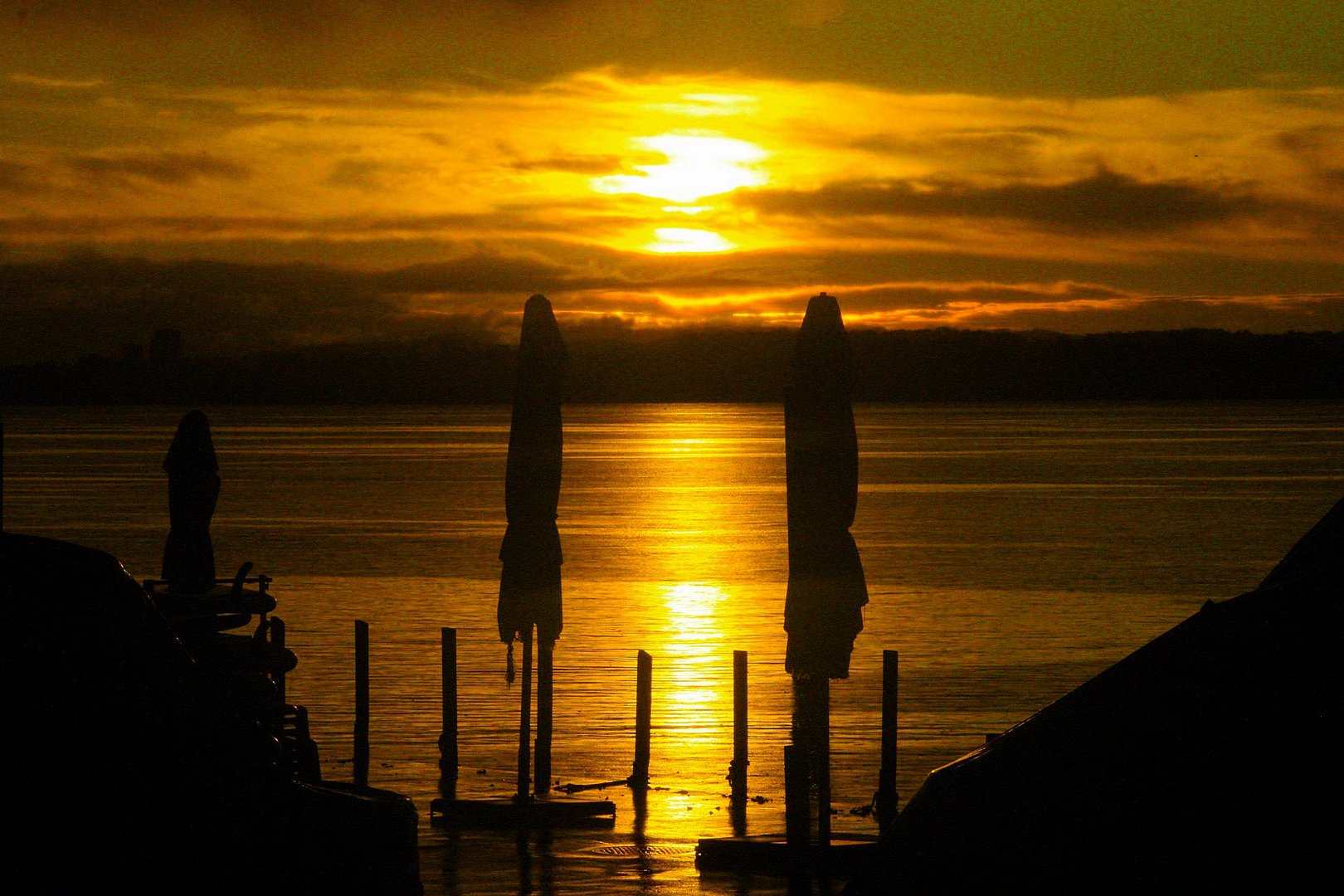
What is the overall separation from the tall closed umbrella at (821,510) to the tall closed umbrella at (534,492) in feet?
9.27

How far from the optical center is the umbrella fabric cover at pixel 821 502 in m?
13.0

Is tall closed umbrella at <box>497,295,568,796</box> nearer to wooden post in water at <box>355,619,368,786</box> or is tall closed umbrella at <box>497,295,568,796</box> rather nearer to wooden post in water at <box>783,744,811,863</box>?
wooden post in water at <box>355,619,368,786</box>

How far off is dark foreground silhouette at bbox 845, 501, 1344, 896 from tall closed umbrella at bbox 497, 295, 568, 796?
12609 mm

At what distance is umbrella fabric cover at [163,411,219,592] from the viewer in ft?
62.1

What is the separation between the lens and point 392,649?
3100cm

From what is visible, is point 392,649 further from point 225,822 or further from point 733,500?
point 733,500

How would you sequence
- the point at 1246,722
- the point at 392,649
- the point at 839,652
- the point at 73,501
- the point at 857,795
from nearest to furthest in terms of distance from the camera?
the point at 1246,722 < the point at 839,652 < the point at 857,795 < the point at 392,649 < the point at 73,501

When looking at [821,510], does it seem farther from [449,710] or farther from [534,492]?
[449,710]

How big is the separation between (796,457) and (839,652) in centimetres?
149

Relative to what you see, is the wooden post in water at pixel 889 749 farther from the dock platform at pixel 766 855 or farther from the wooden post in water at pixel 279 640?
the wooden post in water at pixel 279 640

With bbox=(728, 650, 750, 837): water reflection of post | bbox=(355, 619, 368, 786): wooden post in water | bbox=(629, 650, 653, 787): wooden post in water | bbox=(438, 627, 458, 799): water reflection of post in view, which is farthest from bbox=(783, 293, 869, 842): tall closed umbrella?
bbox=(355, 619, 368, 786): wooden post in water

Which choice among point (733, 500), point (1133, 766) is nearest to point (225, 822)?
point (1133, 766)

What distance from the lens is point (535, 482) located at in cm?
1554

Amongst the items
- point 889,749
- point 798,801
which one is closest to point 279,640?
point 889,749
